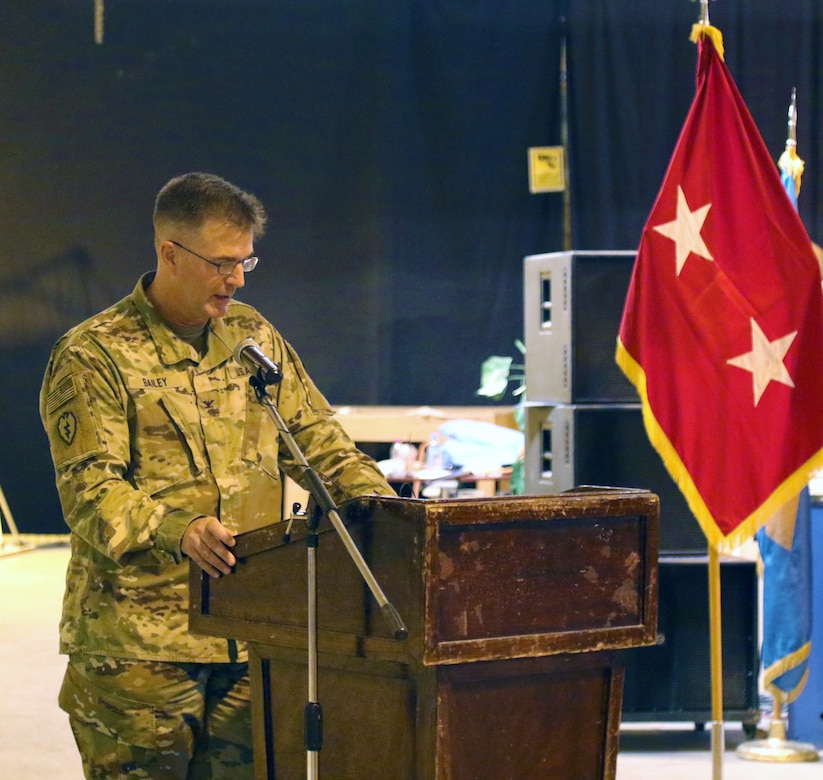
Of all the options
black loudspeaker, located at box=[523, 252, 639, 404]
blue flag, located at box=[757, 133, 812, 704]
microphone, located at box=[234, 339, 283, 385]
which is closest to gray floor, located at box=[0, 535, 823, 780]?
blue flag, located at box=[757, 133, 812, 704]

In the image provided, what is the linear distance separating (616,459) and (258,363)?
8.04 ft

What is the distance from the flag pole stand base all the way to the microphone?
2.88 metres

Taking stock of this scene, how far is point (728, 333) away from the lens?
151 inches

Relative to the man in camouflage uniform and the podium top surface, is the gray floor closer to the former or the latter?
the man in camouflage uniform

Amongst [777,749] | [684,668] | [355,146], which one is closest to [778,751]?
[777,749]

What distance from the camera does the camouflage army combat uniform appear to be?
7.94ft

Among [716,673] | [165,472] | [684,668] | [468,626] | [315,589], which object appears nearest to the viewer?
[468,626]

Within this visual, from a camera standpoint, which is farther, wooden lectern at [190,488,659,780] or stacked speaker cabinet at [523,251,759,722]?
stacked speaker cabinet at [523,251,759,722]

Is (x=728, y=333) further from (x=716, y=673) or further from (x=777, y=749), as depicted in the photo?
(x=777, y=749)

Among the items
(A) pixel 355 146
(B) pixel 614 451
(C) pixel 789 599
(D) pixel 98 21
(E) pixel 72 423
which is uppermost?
(D) pixel 98 21

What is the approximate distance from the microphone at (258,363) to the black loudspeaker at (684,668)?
2.67 meters

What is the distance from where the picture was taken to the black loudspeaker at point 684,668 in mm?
4547

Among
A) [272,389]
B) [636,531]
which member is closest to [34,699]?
[272,389]

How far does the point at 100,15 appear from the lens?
29.7ft
